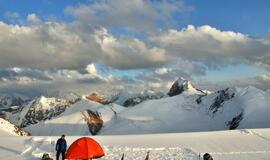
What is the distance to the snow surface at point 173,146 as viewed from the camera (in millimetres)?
45125

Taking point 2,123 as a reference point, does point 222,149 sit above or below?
below

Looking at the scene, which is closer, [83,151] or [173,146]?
[83,151]

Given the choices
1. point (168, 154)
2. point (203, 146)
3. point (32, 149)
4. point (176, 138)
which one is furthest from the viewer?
point (176, 138)

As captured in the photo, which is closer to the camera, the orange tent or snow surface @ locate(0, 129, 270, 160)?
the orange tent

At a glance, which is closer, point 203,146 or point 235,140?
point 203,146

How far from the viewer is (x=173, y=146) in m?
54.3

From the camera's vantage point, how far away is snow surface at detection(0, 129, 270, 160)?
45.1m

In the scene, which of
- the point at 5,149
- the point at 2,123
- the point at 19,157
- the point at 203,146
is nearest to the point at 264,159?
the point at 203,146

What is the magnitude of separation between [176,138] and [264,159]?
22346 mm

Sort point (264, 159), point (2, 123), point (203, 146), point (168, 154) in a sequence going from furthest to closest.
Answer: point (2, 123)
point (203, 146)
point (168, 154)
point (264, 159)

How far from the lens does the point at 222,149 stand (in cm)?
5112

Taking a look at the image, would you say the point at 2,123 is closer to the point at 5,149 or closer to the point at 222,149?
the point at 5,149

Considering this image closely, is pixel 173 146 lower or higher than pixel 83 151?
higher

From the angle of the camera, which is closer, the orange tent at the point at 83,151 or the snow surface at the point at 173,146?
the orange tent at the point at 83,151
